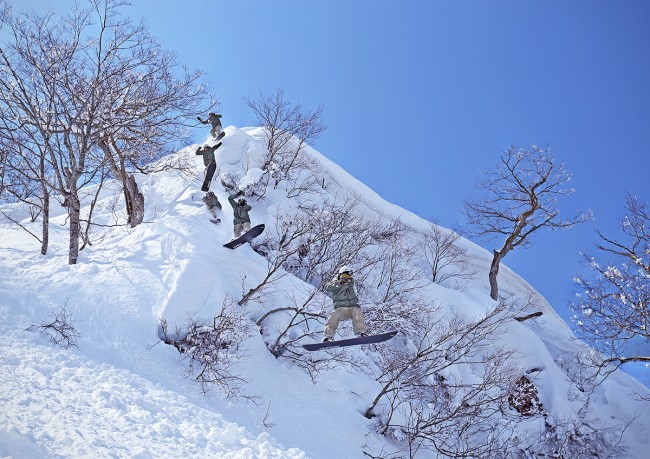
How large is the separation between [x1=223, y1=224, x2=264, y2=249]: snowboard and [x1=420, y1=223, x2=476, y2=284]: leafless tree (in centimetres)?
1188

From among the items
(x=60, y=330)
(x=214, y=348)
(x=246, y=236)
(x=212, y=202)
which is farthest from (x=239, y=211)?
(x=60, y=330)

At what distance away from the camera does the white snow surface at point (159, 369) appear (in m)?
7.41

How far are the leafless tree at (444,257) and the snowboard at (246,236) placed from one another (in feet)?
39.0

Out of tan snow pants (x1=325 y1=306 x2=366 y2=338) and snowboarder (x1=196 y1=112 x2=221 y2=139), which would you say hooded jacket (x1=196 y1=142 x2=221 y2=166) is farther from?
tan snow pants (x1=325 y1=306 x2=366 y2=338)

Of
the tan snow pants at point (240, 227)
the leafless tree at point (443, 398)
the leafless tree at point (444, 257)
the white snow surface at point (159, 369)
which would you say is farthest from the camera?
the leafless tree at point (444, 257)

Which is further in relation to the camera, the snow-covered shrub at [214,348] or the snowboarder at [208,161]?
the snowboarder at [208,161]

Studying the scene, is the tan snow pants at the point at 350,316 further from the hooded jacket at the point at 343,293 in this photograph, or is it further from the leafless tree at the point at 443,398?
the leafless tree at the point at 443,398

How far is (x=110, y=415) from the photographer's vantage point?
7.72 metres

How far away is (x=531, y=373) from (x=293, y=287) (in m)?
10.5

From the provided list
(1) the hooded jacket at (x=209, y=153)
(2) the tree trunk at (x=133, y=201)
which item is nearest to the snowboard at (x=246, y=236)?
(2) the tree trunk at (x=133, y=201)

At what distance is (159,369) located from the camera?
10.4 metres

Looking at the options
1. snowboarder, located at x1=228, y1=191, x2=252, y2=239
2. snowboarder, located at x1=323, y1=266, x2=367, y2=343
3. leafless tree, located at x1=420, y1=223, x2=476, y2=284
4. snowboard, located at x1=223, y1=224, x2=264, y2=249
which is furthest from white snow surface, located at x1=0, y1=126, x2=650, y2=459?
leafless tree, located at x1=420, y1=223, x2=476, y2=284

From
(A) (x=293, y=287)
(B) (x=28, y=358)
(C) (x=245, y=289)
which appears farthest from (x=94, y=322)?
(A) (x=293, y=287)

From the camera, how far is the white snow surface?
7414 millimetres
